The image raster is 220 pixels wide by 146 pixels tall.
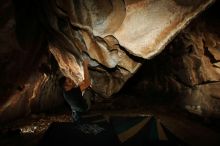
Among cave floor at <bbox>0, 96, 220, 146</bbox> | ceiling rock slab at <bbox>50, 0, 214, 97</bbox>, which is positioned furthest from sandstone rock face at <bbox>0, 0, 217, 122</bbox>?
cave floor at <bbox>0, 96, 220, 146</bbox>

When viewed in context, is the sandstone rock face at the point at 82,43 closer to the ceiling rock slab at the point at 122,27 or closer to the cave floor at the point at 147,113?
the ceiling rock slab at the point at 122,27

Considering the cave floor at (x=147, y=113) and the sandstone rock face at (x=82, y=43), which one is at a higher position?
the sandstone rock face at (x=82, y=43)

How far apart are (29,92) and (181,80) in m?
5.34


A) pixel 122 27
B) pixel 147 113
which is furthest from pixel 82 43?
pixel 147 113

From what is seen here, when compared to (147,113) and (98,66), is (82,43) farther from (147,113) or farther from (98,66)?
(147,113)

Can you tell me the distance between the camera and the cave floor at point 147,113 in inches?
256

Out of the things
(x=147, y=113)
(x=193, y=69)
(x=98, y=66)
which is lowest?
(x=147, y=113)

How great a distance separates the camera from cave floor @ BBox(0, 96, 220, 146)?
21.4 ft

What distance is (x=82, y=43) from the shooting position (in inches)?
272

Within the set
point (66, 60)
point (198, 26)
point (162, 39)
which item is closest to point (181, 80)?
point (198, 26)

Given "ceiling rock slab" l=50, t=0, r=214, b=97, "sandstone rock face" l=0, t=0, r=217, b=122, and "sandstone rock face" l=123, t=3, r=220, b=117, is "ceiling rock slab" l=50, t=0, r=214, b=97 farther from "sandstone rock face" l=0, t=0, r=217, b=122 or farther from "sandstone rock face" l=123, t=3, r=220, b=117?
"sandstone rock face" l=123, t=3, r=220, b=117

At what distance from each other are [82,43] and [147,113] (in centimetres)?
354

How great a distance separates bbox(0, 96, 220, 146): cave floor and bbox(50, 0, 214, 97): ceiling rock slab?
6.75ft

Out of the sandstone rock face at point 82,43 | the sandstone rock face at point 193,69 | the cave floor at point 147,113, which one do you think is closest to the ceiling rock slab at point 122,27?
the sandstone rock face at point 82,43
